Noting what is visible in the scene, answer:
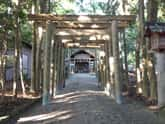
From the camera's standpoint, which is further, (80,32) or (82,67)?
(82,67)

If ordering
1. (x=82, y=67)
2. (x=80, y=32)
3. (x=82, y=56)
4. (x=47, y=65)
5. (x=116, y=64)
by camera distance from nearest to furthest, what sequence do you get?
1. (x=116, y=64)
2. (x=47, y=65)
3. (x=80, y=32)
4. (x=82, y=56)
5. (x=82, y=67)

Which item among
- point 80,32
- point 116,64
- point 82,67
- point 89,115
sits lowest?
point 89,115

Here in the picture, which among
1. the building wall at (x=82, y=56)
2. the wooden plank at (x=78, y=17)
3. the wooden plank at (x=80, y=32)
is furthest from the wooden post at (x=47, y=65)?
the building wall at (x=82, y=56)

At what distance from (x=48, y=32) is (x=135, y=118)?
6177mm

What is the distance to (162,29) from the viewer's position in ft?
38.0

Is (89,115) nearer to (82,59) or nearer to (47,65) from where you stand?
(47,65)

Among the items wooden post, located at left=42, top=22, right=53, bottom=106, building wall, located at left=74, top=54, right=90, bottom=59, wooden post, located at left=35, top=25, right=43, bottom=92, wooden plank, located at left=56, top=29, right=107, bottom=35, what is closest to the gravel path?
wooden post, located at left=42, top=22, right=53, bottom=106

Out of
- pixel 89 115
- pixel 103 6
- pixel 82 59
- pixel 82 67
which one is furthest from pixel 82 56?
pixel 89 115

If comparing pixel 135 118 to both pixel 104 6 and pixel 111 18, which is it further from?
pixel 104 6

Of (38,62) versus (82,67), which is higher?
(38,62)

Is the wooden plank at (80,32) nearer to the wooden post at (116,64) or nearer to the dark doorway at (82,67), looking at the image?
the wooden post at (116,64)

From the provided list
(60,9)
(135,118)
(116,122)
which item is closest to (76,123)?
(116,122)

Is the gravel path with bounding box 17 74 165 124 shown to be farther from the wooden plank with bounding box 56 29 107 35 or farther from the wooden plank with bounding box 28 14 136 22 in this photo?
the wooden plank with bounding box 56 29 107 35

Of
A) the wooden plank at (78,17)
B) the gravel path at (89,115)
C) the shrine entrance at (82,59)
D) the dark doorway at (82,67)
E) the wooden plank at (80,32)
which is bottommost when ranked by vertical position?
the gravel path at (89,115)
